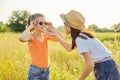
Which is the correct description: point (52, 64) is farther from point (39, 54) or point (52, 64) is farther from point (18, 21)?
point (18, 21)

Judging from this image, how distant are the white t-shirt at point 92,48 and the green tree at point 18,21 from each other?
49.2 meters

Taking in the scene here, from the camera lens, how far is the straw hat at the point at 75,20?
3.65m

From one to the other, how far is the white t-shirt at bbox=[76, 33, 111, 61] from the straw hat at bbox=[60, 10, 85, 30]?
144 mm

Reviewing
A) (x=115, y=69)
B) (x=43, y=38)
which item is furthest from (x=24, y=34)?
(x=115, y=69)

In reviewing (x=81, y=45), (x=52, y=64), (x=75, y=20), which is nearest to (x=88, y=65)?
(x=81, y=45)

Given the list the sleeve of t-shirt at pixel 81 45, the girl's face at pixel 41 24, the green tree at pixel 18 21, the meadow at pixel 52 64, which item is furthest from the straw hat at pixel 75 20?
the green tree at pixel 18 21

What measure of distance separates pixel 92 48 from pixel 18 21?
52.8m

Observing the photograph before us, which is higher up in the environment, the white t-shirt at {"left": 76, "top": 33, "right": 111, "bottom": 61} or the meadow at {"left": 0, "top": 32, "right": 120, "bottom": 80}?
the white t-shirt at {"left": 76, "top": 33, "right": 111, "bottom": 61}

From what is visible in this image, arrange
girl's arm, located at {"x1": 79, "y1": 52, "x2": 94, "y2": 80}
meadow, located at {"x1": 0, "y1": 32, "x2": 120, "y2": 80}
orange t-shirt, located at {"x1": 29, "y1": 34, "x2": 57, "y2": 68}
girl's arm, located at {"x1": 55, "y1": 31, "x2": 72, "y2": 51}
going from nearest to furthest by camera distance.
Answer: girl's arm, located at {"x1": 79, "y1": 52, "x2": 94, "y2": 80} < girl's arm, located at {"x1": 55, "y1": 31, "x2": 72, "y2": 51} < orange t-shirt, located at {"x1": 29, "y1": 34, "x2": 57, "y2": 68} < meadow, located at {"x1": 0, "y1": 32, "x2": 120, "y2": 80}

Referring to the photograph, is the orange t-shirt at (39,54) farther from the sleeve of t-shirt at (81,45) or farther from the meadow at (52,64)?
the meadow at (52,64)

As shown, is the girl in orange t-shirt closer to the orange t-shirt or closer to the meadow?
the orange t-shirt

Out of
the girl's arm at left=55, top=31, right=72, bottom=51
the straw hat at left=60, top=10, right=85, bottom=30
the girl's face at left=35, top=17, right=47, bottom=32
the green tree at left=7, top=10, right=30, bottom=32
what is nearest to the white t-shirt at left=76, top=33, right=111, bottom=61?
the straw hat at left=60, top=10, right=85, bottom=30

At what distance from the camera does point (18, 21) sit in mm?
56000

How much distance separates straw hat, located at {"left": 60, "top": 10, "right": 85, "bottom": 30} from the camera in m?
3.65
